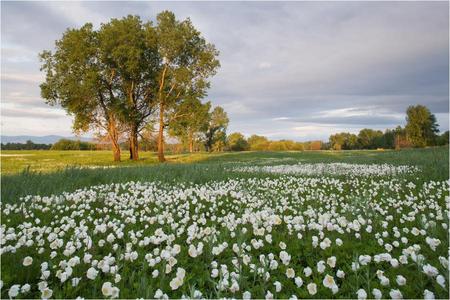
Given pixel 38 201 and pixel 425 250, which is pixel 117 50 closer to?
pixel 38 201

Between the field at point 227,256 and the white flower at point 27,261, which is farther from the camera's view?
the white flower at point 27,261

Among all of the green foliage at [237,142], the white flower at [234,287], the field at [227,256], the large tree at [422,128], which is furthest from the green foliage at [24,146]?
the large tree at [422,128]

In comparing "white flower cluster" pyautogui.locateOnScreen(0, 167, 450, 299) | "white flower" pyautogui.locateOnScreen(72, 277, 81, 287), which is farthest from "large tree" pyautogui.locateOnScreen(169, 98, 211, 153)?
"white flower" pyautogui.locateOnScreen(72, 277, 81, 287)

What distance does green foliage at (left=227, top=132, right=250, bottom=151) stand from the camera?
10675cm

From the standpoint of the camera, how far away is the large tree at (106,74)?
31.4 m

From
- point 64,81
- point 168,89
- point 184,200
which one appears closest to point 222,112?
point 168,89

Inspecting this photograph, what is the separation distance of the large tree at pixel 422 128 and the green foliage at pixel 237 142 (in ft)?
171

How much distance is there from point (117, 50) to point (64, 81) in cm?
640

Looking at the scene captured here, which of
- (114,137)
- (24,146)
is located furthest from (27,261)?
(24,146)

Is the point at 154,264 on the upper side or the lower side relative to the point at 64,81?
lower

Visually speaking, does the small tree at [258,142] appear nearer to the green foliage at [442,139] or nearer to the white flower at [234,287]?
the green foliage at [442,139]

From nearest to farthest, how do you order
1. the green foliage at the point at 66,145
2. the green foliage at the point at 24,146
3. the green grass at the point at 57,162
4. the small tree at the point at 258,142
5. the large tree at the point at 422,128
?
the green grass at the point at 57,162, the green foliage at the point at 24,146, the green foliage at the point at 66,145, the large tree at the point at 422,128, the small tree at the point at 258,142

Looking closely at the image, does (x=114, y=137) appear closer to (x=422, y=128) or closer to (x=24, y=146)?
(x=24, y=146)

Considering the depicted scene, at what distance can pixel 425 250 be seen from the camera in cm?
389
